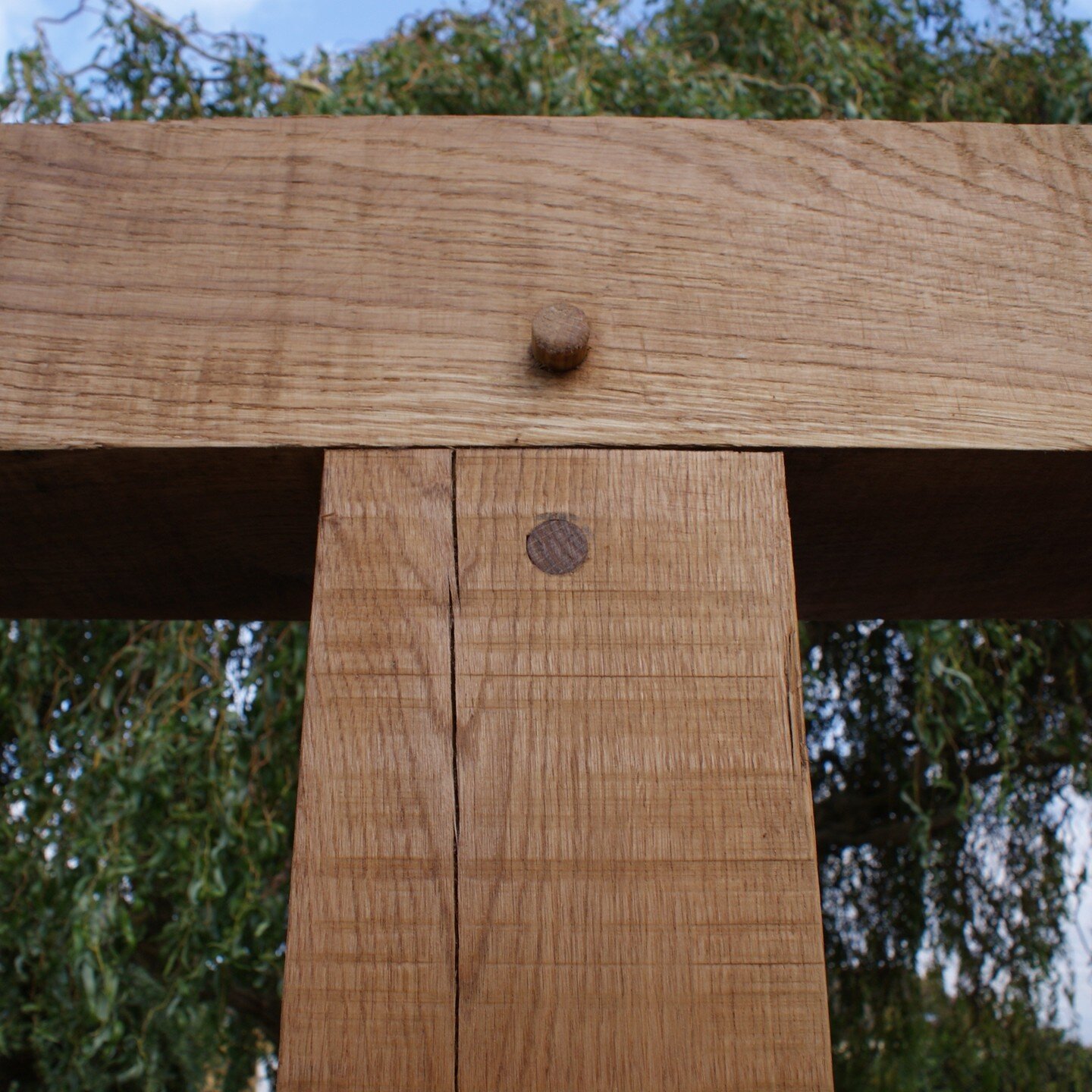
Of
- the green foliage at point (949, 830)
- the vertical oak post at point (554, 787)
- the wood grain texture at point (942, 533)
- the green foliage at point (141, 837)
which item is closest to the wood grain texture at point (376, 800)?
the vertical oak post at point (554, 787)

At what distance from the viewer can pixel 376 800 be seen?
44 centimetres

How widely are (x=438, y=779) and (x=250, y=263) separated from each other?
0.27m

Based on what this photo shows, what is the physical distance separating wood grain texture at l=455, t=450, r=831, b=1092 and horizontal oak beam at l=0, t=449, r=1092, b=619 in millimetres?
82

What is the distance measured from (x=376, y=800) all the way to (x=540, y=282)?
0.26 meters

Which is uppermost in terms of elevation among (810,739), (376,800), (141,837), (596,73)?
(596,73)

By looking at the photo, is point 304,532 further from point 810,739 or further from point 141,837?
point 810,739

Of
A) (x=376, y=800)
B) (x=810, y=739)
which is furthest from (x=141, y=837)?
(x=376, y=800)

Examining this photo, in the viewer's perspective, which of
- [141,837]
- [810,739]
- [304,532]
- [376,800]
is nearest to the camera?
[376,800]

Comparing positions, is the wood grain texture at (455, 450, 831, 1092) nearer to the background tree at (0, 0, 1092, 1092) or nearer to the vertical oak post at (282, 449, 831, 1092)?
the vertical oak post at (282, 449, 831, 1092)

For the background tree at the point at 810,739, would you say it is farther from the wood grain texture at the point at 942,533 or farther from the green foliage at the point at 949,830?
the wood grain texture at the point at 942,533

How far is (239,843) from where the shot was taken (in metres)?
1.99

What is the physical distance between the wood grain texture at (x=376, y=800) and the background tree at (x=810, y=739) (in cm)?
154

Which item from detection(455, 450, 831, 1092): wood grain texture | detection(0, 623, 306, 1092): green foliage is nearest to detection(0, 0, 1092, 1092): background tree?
detection(0, 623, 306, 1092): green foliage

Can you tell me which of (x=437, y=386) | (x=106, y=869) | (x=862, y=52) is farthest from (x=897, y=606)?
(x=862, y=52)
